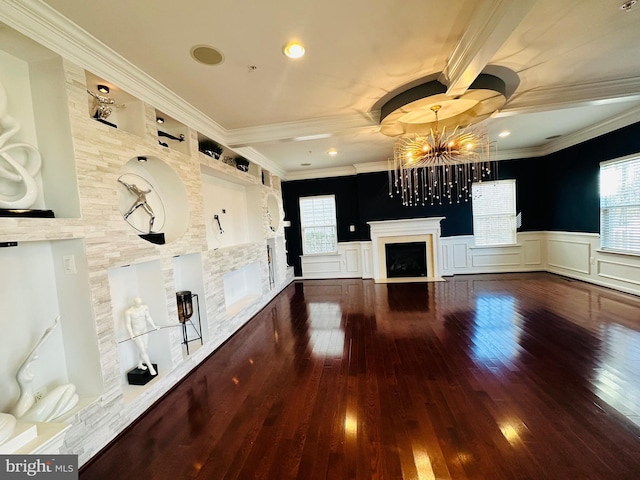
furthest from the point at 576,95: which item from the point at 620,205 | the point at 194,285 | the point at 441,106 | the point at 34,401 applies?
the point at 34,401

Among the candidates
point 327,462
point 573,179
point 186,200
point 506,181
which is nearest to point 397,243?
point 506,181

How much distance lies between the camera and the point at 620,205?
14.2 ft

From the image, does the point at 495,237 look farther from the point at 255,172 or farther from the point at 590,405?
the point at 255,172

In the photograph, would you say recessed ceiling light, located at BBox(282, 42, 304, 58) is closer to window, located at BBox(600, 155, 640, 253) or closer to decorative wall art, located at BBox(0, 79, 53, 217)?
decorative wall art, located at BBox(0, 79, 53, 217)

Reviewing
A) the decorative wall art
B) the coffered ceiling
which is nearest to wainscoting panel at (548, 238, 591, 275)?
the coffered ceiling

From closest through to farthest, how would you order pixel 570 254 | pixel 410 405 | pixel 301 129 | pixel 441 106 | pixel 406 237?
pixel 410 405
pixel 441 106
pixel 301 129
pixel 570 254
pixel 406 237

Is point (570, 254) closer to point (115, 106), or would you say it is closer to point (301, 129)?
point (301, 129)

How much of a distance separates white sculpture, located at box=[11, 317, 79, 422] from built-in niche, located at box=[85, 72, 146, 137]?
164cm

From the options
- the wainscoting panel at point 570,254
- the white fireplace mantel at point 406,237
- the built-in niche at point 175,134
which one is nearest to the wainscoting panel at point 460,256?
the white fireplace mantel at point 406,237

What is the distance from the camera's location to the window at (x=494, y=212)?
6176 millimetres

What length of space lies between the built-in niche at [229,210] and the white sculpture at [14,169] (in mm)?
1781

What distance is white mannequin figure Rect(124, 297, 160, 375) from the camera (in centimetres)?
224

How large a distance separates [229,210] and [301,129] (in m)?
1.91

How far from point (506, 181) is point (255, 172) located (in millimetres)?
5726
